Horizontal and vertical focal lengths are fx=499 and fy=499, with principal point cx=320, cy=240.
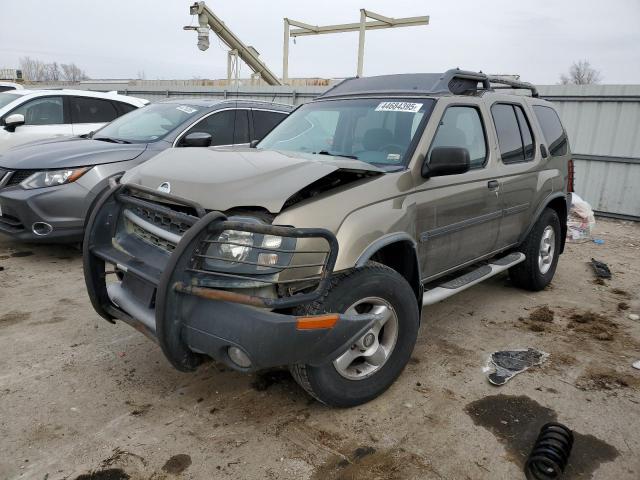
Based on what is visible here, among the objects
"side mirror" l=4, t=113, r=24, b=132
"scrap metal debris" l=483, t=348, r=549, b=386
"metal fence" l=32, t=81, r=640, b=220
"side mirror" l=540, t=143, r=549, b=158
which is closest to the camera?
"scrap metal debris" l=483, t=348, r=549, b=386

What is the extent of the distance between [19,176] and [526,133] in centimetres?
519

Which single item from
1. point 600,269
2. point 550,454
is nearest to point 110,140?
point 550,454

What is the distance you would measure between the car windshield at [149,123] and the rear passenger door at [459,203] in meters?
3.50

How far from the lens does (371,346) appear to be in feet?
9.85

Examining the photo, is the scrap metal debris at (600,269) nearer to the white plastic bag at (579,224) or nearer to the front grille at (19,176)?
the white plastic bag at (579,224)

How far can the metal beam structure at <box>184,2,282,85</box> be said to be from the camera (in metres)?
20.3

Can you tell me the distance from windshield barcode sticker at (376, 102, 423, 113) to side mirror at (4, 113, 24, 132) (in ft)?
19.7

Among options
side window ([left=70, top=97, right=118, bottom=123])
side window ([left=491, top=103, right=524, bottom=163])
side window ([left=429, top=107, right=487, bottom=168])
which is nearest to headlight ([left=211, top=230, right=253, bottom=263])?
side window ([left=429, top=107, right=487, bottom=168])

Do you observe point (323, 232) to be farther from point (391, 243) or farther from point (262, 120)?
point (262, 120)

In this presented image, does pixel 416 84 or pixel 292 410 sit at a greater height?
pixel 416 84

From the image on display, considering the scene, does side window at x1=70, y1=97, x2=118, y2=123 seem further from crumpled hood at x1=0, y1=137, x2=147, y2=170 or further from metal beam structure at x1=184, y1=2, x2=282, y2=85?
metal beam structure at x1=184, y1=2, x2=282, y2=85

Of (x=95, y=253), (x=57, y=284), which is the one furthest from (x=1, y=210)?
(x=95, y=253)

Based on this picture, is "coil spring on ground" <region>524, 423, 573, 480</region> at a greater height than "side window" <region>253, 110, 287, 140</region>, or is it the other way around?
"side window" <region>253, 110, 287, 140</region>

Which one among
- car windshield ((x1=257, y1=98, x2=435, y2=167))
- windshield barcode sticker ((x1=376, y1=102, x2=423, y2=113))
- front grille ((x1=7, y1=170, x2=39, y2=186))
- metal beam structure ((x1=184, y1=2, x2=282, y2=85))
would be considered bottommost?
front grille ((x1=7, y1=170, x2=39, y2=186))
